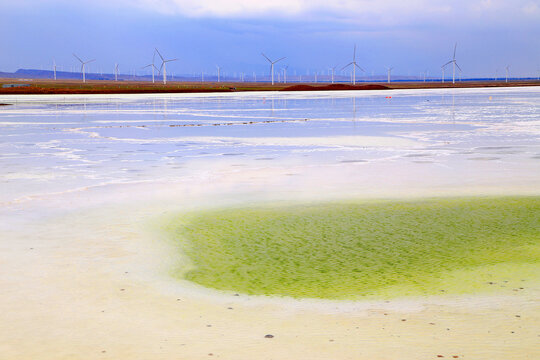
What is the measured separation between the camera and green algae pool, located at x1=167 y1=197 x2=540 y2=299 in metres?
7.86

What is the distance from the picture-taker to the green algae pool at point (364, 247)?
7.86 meters

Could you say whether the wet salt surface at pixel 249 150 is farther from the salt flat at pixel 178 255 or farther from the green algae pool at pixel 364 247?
the green algae pool at pixel 364 247

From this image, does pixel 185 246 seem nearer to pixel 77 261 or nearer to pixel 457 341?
pixel 77 261

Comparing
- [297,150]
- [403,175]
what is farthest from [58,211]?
[297,150]

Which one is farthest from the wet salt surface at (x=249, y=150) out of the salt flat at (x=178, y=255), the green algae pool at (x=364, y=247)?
the green algae pool at (x=364, y=247)

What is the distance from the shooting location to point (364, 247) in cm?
948

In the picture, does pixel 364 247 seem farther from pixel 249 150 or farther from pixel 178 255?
pixel 249 150

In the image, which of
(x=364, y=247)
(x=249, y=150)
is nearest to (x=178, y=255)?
(x=364, y=247)

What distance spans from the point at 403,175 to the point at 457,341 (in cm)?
1040

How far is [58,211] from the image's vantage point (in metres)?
12.2

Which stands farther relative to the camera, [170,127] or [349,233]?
[170,127]

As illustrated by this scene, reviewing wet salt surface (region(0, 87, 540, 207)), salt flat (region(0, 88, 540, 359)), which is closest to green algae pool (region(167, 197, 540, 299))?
salt flat (region(0, 88, 540, 359))

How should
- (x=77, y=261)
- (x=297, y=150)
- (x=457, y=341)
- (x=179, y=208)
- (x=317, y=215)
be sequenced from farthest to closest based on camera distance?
(x=297, y=150) → (x=179, y=208) → (x=317, y=215) → (x=77, y=261) → (x=457, y=341)

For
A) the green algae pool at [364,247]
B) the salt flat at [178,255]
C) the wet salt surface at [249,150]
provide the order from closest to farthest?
the salt flat at [178,255]
the green algae pool at [364,247]
the wet salt surface at [249,150]
